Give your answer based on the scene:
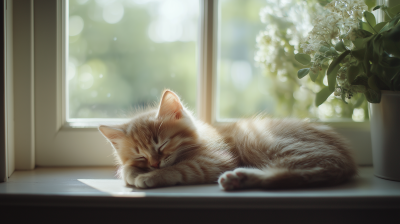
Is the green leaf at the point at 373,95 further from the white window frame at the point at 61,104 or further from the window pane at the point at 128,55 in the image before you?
the window pane at the point at 128,55

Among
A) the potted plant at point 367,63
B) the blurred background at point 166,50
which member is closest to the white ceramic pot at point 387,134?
the potted plant at point 367,63

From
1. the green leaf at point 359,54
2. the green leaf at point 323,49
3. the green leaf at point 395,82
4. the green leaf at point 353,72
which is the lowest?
the green leaf at point 395,82

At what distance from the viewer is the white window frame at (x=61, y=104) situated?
118 cm

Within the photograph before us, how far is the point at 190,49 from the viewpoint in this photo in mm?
1357

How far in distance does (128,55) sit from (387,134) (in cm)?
114

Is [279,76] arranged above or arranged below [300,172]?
above

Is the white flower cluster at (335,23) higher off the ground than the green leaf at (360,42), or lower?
higher

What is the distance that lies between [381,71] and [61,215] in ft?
Answer: 3.87

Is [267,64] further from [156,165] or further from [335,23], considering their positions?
[156,165]

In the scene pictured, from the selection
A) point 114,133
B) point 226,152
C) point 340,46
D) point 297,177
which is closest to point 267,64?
point 340,46

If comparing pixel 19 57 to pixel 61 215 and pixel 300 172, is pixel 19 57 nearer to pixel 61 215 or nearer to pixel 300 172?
pixel 61 215

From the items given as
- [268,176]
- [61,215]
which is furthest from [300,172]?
[61,215]

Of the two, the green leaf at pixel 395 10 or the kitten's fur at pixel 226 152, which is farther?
the green leaf at pixel 395 10

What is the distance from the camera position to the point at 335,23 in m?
1.00
